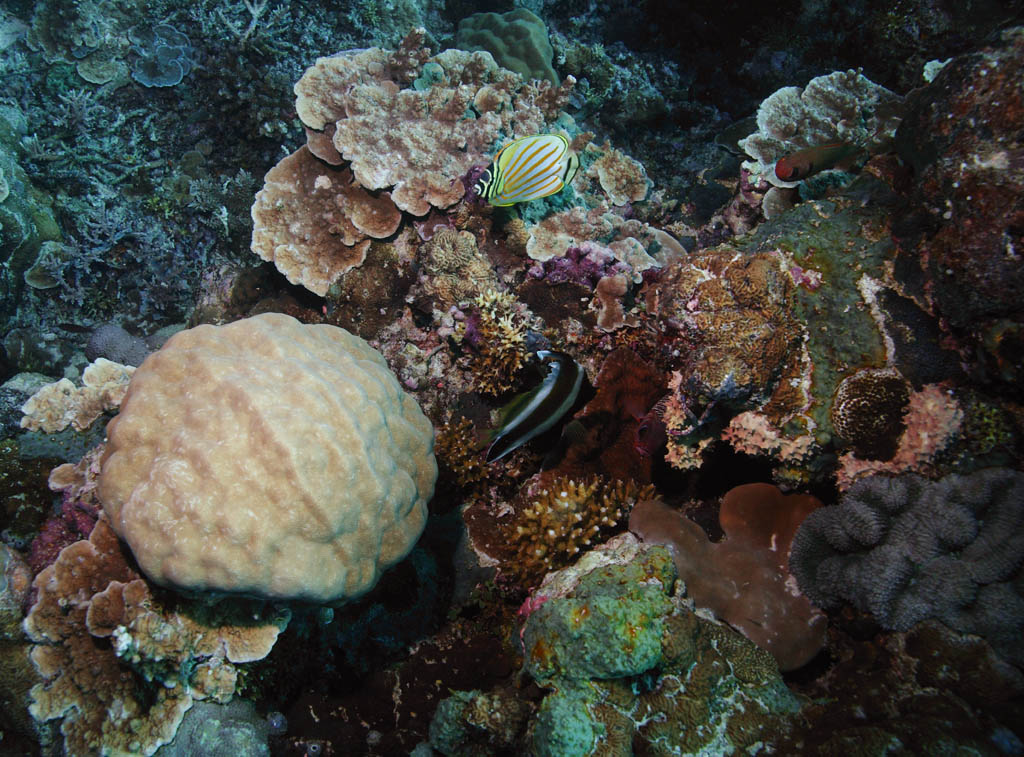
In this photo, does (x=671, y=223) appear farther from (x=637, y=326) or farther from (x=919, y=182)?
(x=919, y=182)

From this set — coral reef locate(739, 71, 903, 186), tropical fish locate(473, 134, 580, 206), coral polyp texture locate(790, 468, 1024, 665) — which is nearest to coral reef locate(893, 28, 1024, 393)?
coral polyp texture locate(790, 468, 1024, 665)

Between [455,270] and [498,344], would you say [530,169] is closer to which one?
[455,270]

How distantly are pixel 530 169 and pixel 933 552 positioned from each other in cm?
343

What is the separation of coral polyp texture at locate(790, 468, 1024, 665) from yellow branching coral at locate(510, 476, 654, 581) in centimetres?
131

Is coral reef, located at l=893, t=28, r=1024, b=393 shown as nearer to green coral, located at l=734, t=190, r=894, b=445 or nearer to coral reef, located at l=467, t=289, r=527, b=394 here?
green coral, located at l=734, t=190, r=894, b=445

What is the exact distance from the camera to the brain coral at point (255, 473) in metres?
2.44

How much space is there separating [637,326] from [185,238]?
601 cm

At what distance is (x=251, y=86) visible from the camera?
260 inches

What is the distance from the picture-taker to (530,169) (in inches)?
139

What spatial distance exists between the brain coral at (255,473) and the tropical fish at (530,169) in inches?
69.7

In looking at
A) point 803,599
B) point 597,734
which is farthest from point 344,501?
point 803,599

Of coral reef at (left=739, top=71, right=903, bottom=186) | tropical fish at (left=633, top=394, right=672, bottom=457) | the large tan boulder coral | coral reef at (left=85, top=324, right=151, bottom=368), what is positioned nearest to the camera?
tropical fish at (left=633, top=394, right=672, bottom=457)

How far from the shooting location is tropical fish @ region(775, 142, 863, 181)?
398 cm

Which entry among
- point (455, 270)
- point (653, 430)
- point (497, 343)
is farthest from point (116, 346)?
point (653, 430)
